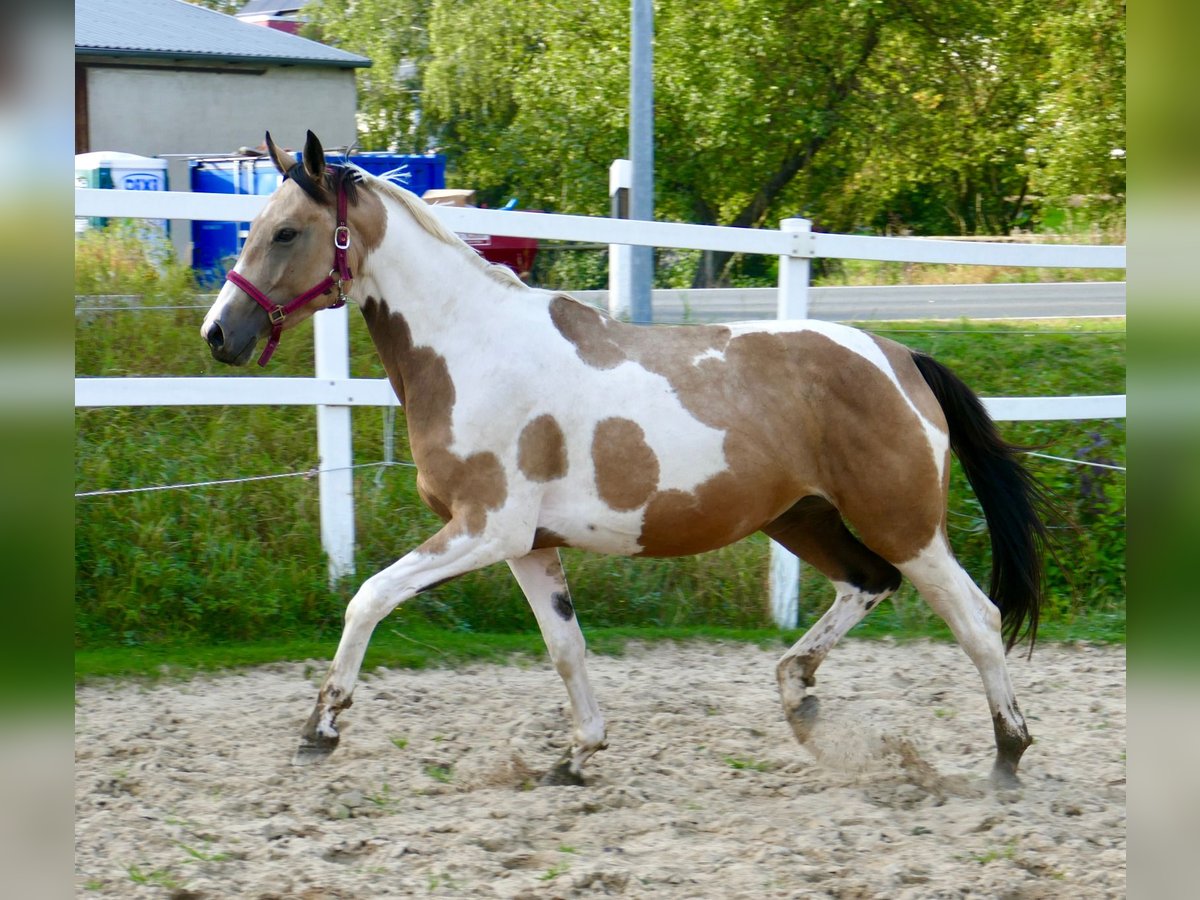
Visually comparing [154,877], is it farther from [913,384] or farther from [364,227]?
[913,384]

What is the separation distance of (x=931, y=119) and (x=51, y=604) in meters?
22.5

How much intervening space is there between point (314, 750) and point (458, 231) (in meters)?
2.52

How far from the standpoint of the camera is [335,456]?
5.46 m

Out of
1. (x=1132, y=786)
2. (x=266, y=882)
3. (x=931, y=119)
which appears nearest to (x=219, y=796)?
(x=266, y=882)

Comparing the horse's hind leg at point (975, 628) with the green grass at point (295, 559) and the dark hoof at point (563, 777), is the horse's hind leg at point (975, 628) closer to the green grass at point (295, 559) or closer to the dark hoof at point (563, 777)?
the green grass at point (295, 559)

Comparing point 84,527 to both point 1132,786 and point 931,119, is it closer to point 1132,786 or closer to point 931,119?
point 1132,786

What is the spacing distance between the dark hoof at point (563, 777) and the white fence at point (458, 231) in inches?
75.4

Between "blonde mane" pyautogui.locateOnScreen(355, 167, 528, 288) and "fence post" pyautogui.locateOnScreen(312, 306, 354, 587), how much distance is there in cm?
153

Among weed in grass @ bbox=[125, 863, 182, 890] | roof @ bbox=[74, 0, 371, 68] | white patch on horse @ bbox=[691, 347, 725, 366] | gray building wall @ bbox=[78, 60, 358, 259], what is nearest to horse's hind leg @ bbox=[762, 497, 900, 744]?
white patch on horse @ bbox=[691, 347, 725, 366]

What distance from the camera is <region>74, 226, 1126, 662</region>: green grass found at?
17.5 ft

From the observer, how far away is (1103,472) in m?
6.57

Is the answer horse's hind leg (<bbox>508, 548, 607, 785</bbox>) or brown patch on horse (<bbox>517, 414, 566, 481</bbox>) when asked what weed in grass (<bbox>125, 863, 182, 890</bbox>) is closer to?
horse's hind leg (<bbox>508, 548, 607, 785</bbox>)

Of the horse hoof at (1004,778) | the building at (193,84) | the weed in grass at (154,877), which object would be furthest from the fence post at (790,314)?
the building at (193,84)

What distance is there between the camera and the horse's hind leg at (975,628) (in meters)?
3.96
